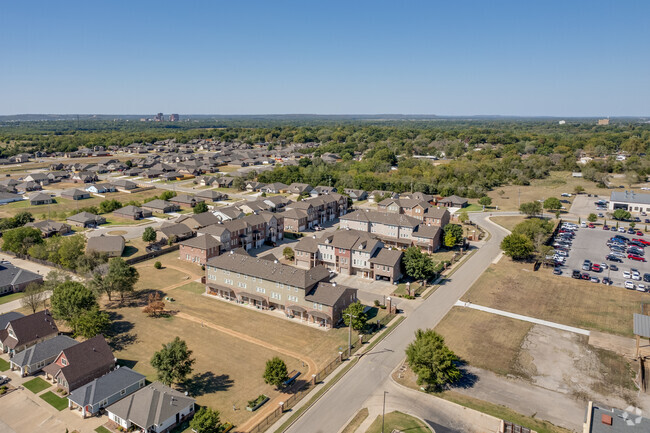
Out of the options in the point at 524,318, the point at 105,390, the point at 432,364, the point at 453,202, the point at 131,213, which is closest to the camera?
the point at 105,390

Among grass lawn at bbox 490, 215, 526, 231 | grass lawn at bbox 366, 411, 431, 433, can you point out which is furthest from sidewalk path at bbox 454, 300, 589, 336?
grass lawn at bbox 490, 215, 526, 231

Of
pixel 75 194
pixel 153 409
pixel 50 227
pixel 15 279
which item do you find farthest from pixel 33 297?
pixel 75 194

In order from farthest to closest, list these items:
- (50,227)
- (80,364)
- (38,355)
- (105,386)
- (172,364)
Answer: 1. (50,227)
2. (38,355)
3. (80,364)
4. (172,364)
5. (105,386)

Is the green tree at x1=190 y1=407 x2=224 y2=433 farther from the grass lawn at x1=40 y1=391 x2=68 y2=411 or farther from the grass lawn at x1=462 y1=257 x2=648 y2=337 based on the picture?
the grass lawn at x1=462 y1=257 x2=648 y2=337

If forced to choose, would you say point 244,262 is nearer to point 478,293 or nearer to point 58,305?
point 58,305

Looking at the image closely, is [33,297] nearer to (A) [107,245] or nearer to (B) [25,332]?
(B) [25,332]

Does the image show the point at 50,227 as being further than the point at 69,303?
Yes

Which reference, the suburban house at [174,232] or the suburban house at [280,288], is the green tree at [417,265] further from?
the suburban house at [174,232]

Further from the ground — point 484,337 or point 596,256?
point 596,256
